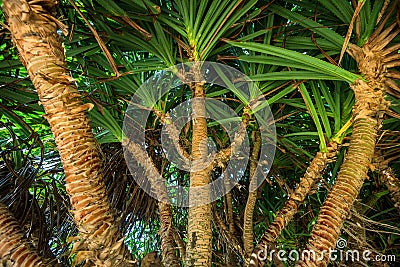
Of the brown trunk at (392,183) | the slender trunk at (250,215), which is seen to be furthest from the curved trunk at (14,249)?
the brown trunk at (392,183)

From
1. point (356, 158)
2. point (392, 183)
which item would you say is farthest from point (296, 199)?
point (392, 183)

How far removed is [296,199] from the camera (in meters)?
0.89

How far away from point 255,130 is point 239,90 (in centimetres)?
23

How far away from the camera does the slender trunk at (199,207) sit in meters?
0.79

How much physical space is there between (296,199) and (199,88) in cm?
41

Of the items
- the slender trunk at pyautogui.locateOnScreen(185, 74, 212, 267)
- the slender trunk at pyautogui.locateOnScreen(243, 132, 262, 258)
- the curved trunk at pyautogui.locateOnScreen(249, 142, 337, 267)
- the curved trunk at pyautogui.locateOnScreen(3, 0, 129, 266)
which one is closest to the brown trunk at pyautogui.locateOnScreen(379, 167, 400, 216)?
the curved trunk at pyautogui.locateOnScreen(249, 142, 337, 267)

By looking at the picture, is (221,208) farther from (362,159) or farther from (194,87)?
(362,159)

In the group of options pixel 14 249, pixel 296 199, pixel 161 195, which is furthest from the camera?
pixel 161 195

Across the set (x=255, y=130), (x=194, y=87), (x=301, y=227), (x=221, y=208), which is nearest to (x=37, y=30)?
(x=194, y=87)

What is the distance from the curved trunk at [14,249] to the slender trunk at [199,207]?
385 mm

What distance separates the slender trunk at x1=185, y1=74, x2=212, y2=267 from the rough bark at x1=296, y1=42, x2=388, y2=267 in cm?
22

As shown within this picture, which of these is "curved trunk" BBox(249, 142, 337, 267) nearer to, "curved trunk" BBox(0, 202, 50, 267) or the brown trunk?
the brown trunk

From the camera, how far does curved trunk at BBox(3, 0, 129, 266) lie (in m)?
0.46

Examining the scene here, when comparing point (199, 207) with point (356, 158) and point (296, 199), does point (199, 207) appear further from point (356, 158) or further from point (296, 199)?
point (356, 158)
